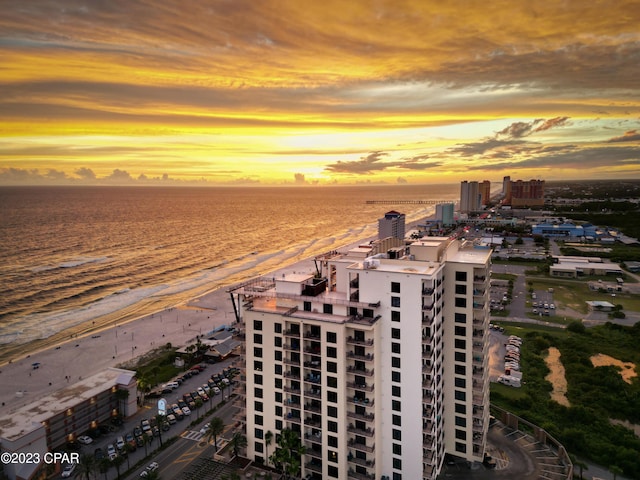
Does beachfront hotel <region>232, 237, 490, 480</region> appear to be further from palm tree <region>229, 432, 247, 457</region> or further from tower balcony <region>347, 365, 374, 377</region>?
palm tree <region>229, 432, 247, 457</region>

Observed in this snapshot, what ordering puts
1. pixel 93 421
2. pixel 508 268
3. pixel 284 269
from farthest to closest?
pixel 508 268 → pixel 284 269 → pixel 93 421

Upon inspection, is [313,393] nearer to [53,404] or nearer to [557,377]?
[53,404]

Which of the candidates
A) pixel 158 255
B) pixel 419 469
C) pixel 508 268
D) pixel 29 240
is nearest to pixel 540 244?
pixel 508 268

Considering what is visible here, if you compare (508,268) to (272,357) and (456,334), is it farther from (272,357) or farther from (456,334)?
(272,357)

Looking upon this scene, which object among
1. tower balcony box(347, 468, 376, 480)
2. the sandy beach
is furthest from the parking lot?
tower balcony box(347, 468, 376, 480)

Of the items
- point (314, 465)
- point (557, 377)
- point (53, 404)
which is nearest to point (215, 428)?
point (314, 465)
